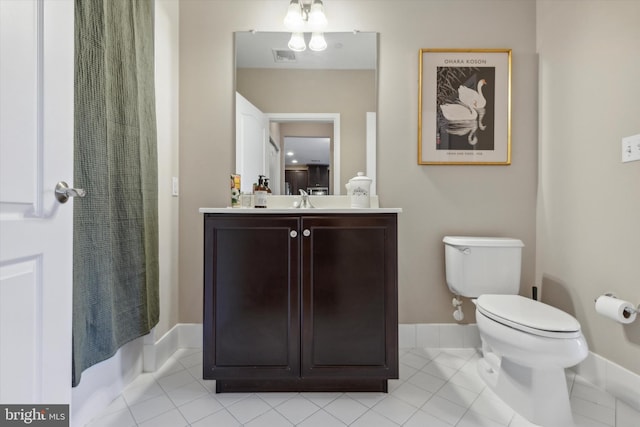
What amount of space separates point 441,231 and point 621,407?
3.70 feet

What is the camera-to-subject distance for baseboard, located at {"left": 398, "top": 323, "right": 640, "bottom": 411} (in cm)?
138

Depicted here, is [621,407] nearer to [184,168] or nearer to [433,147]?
[433,147]

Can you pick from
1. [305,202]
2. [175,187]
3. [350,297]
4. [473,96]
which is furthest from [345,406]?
[473,96]

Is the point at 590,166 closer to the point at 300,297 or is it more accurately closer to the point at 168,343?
the point at 300,297

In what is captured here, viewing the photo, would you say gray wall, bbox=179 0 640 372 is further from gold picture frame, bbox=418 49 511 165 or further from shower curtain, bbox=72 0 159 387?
shower curtain, bbox=72 0 159 387

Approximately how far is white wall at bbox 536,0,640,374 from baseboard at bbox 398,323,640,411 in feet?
0.16

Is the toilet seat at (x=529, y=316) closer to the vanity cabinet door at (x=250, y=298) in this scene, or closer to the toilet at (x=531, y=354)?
the toilet at (x=531, y=354)

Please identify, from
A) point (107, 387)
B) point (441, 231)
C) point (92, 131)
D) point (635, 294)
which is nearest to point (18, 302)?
point (92, 131)

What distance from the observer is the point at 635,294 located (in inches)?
53.6

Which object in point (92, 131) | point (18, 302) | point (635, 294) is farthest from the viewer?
point (635, 294)

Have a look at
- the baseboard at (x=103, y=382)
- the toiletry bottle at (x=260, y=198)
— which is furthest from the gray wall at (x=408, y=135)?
the baseboard at (x=103, y=382)

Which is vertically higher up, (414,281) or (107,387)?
(414,281)

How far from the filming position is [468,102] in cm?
196

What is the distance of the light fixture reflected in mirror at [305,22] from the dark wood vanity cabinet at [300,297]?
3.93ft
